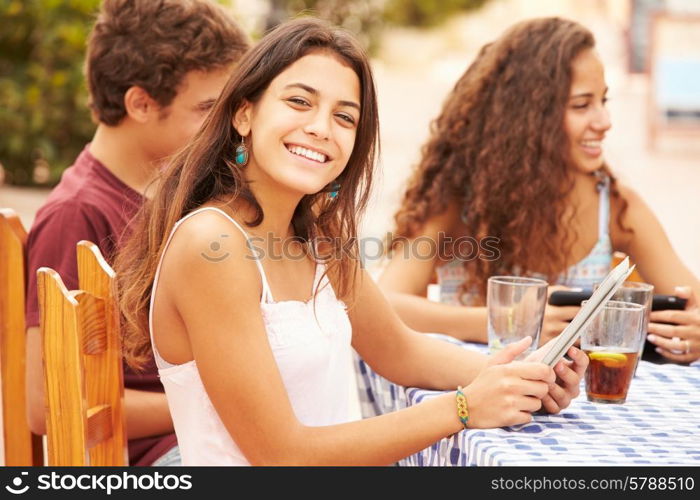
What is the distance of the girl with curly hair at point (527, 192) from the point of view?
273 cm

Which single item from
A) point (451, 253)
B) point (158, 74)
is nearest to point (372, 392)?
point (451, 253)

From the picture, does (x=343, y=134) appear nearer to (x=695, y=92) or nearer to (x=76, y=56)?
(x=76, y=56)

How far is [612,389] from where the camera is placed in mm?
1813

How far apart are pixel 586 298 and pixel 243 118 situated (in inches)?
33.5

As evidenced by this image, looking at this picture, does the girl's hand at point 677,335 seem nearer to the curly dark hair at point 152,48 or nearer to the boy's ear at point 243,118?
the boy's ear at point 243,118

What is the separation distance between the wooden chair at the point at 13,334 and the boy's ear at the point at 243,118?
617 millimetres

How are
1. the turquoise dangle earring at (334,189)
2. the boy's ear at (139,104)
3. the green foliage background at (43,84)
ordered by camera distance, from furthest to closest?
the green foliage background at (43,84), the boy's ear at (139,104), the turquoise dangle earring at (334,189)

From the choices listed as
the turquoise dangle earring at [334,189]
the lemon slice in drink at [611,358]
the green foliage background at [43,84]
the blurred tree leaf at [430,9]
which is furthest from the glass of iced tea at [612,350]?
the blurred tree leaf at [430,9]

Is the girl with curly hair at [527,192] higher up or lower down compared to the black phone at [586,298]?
higher up

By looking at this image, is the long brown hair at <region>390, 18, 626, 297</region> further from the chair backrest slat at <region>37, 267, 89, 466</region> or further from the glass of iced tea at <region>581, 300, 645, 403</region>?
the chair backrest slat at <region>37, 267, 89, 466</region>

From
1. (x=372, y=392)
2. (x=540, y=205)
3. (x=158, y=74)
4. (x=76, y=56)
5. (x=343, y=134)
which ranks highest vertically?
(x=76, y=56)

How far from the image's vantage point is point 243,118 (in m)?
1.87

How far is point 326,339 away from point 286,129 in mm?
385
